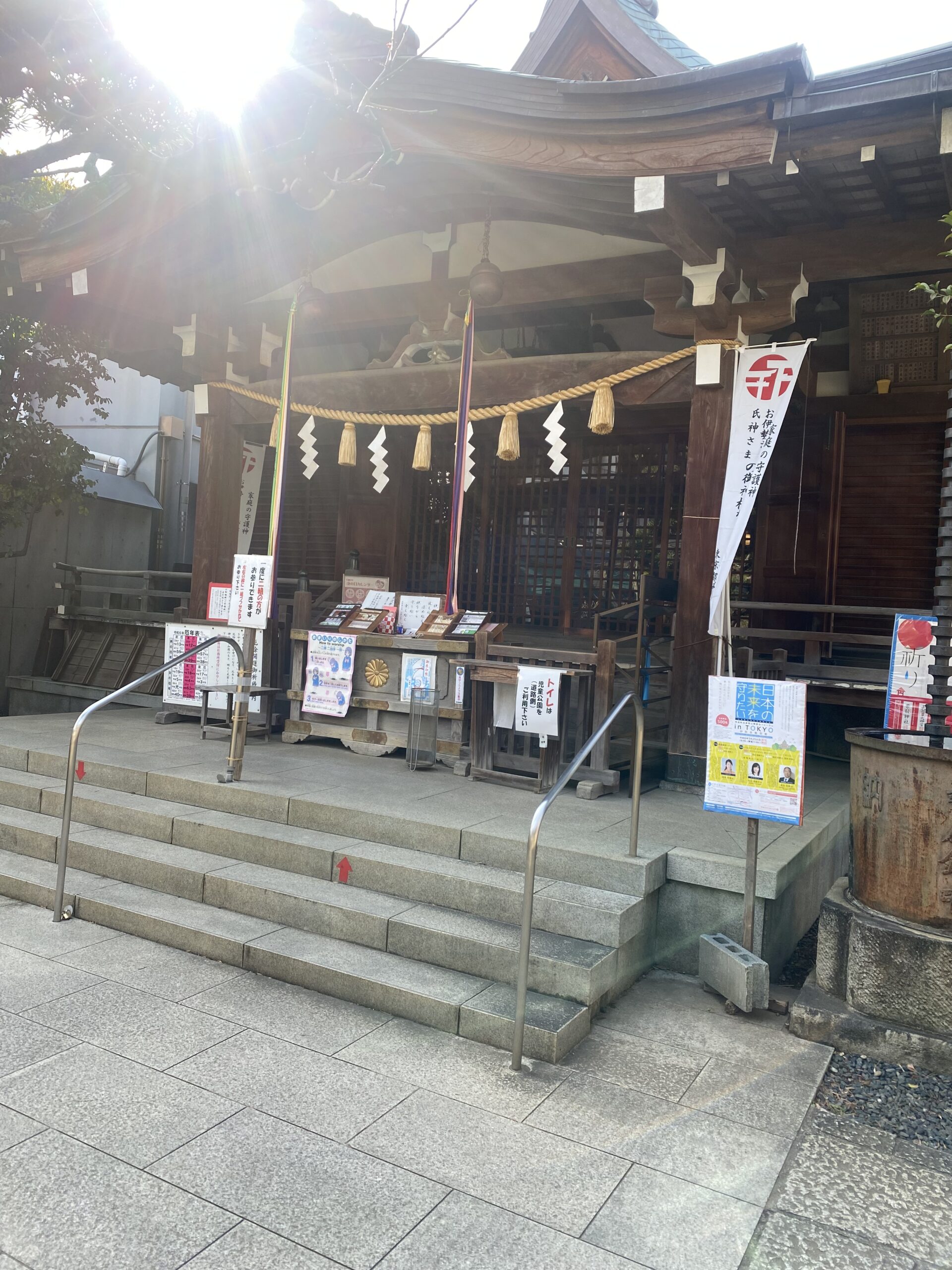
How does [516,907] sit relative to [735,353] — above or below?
below

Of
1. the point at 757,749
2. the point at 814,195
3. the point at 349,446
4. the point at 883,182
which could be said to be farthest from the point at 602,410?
the point at 757,749

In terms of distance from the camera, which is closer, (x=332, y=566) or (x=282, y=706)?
(x=282, y=706)

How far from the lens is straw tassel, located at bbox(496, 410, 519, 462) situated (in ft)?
25.6

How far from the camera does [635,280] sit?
305 inches

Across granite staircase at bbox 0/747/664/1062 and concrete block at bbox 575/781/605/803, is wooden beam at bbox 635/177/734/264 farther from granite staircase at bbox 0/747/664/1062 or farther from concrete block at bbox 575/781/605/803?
granite staircase at bbox 0/747/664/1062

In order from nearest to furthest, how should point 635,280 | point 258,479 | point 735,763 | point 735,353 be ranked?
point 735,763 < point 735,353 < point 635,280 < point 258,479

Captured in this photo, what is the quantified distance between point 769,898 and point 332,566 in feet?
27.4

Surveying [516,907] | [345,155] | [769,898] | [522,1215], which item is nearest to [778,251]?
[345,155]

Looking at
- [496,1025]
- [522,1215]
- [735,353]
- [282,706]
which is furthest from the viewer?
[282,706]

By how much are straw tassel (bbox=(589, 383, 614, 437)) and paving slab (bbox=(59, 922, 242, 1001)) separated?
16.4ft

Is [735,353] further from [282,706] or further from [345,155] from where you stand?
[282,706]

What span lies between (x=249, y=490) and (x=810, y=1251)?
30.8 feet

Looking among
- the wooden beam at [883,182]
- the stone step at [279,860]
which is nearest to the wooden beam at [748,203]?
the wooden beam at [883,182]

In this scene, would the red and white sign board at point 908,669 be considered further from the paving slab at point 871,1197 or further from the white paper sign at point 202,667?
the white paper sign at point 202,667
